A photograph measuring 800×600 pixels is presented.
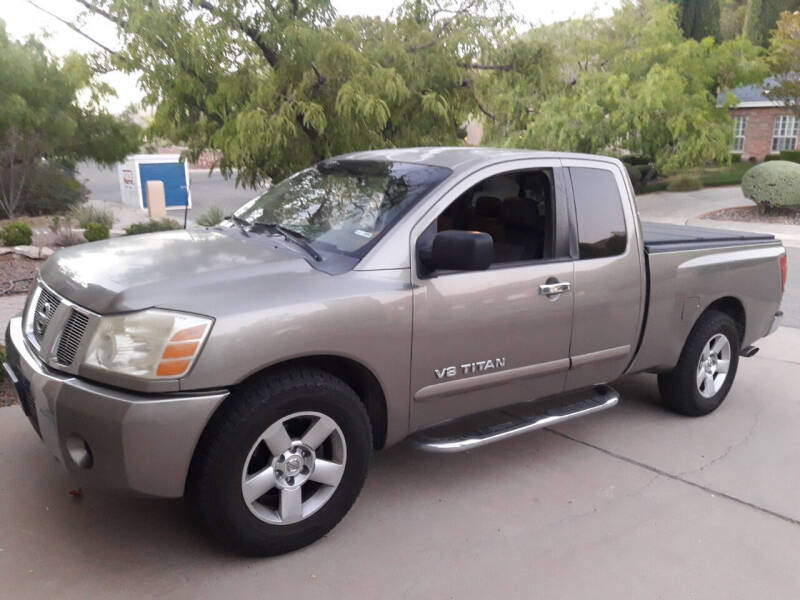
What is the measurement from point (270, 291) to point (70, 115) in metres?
13.2

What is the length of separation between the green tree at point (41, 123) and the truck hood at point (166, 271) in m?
7.25

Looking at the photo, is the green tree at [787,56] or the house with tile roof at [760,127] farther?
the house with tile roof at [760,127]

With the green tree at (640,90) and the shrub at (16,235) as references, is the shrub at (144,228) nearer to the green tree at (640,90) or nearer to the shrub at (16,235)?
the shrub at (16,235)

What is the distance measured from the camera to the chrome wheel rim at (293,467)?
10.6ft

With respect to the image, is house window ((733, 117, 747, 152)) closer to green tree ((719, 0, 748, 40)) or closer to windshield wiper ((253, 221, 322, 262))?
green tree ((719, 0, 748, 40))

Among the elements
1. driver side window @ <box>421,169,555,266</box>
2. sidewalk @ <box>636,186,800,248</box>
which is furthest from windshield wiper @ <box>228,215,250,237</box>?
sidewalk @ <box>636,186,800,248</box>

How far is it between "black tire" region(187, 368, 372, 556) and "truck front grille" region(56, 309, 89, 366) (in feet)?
2.15

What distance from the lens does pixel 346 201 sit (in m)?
4.10

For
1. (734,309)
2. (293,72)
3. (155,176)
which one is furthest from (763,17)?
(734,309)

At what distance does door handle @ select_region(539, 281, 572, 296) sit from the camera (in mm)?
4074

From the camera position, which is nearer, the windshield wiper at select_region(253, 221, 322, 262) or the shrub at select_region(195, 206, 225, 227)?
the windshield wiper at select_region(253, 221, 322, 262)

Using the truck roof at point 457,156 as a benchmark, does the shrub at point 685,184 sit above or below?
below

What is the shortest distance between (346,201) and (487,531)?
1.87 meters

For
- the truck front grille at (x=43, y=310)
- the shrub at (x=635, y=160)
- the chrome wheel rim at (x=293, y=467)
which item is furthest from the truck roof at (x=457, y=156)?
the shrub at (x=635, y=160)
